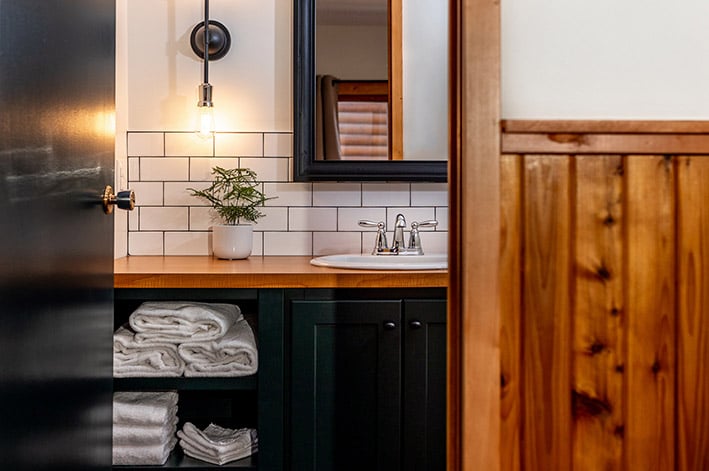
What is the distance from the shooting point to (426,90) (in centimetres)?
226

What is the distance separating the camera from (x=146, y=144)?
2250mm

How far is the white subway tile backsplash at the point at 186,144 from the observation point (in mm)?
2252

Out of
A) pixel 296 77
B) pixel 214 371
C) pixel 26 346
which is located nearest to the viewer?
pixel 26 346

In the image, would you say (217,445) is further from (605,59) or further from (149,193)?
(605,59)

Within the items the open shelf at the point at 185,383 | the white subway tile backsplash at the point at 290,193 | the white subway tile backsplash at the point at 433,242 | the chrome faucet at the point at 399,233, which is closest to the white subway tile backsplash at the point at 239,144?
the white subway tile backsplash at the point at 290,193

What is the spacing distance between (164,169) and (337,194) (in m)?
0.60

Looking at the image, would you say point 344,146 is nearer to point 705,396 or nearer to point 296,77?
point 296,77

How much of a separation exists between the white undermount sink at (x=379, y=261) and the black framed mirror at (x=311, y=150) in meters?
0.28

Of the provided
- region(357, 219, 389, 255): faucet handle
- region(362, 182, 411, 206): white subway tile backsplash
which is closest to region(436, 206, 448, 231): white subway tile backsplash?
region(362, 182, 411, 206): white subway tile backsplash

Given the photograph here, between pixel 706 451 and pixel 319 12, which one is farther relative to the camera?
pixel 319 12

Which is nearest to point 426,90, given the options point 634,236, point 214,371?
point 214,371

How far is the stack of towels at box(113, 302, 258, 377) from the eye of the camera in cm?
170

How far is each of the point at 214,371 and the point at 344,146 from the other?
0.90 m

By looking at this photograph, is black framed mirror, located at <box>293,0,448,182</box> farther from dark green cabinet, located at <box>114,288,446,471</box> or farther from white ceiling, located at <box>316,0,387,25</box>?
dark green cabinet, located at <box>114,288,446,471</box>
